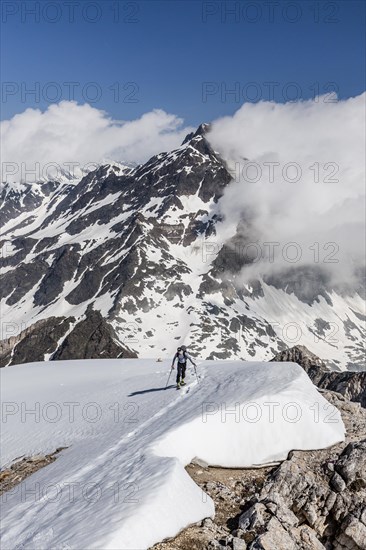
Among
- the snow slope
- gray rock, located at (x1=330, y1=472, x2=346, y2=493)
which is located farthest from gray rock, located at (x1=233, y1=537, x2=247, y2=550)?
gray rock, located at (x1=330, y1=472, x2=346, y2=493)

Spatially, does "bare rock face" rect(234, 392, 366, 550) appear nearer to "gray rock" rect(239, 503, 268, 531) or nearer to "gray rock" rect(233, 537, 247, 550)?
"gray rock" rect(239, 503, 268, 531)

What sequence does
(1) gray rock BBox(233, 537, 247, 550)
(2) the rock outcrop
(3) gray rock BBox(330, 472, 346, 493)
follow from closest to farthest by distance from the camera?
(1) gray rock BBox(233, 537, 247, 550)
(2) the rock outcrop
(3) gray rock BBox(330, 472, 346, 493)

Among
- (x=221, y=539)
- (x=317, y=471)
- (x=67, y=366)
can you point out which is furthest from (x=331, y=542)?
(x=67, y=366)

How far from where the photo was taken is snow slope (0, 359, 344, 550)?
14.4m

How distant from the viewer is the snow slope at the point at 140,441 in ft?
47.3

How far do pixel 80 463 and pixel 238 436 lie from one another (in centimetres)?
672

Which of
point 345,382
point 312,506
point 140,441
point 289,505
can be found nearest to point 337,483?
point 312,506

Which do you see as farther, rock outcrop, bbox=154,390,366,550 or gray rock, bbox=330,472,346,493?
gray rock, bbox=330,472,346,493

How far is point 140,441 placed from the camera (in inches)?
803

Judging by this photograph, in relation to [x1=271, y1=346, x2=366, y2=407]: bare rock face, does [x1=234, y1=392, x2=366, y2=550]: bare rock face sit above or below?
above

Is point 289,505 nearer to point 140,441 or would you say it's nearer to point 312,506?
point 312,506

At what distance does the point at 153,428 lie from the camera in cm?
2205

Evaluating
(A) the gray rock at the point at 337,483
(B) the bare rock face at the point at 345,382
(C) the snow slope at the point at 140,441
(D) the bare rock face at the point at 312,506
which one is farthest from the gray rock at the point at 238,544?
(B) the bare rock face at the point at 345,382

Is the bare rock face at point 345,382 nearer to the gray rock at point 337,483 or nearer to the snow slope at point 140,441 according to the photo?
the snow slope at point 140,441
